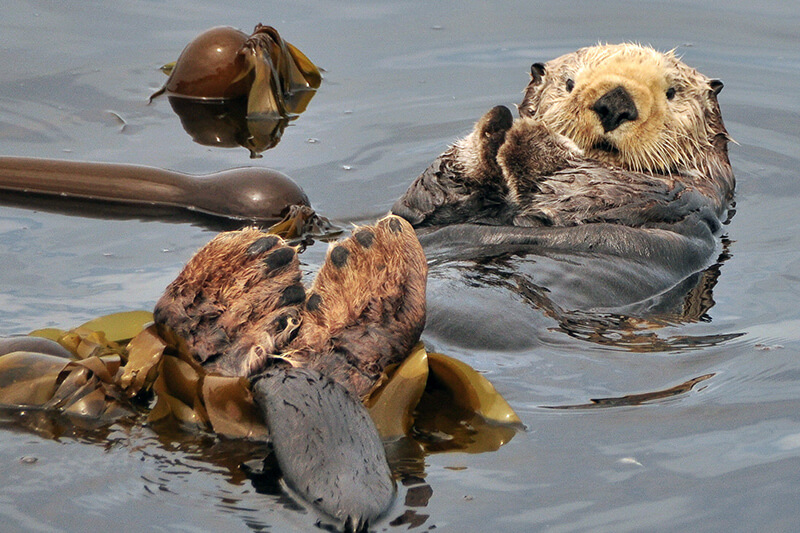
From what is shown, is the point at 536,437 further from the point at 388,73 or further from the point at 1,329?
the point at 388,73

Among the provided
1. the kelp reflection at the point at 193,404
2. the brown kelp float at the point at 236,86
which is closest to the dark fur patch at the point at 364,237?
the kelp reflection at the point at 193,404

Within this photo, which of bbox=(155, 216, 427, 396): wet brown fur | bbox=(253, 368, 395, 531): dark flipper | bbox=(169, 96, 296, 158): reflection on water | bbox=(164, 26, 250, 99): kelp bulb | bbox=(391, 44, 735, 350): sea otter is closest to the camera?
bbox=(253, 368, 395, 531): dark flipper

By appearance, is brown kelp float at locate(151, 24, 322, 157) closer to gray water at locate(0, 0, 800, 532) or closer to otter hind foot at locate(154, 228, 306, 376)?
gray water at locate(0, 0, 800, 532)

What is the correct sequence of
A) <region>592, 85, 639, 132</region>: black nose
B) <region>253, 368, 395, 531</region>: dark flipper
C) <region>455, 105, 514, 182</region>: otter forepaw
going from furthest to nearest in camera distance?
<region>592, 85, 639, 132</region>: black nose < <region>455, 105, 514, 182</region>: otter forepaw < <region>253, 368, 395, 531</region>: dark flipper

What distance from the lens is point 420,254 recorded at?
299 centimetres

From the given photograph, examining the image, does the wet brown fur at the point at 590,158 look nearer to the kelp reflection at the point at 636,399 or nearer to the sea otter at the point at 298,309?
the kelp reflection at the point at 636,399

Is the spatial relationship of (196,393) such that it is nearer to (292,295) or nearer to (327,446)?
(292,295)

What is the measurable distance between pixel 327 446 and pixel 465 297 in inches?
43.9

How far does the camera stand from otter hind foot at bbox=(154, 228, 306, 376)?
2816mm

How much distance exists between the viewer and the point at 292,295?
2906 mm

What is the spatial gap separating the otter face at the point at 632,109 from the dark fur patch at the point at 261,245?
2063mm

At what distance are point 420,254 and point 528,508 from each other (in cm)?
84

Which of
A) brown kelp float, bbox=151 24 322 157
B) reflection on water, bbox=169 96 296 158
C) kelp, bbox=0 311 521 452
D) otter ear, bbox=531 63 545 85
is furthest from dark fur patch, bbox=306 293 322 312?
brown kelp float, bbox=151 24 322 157

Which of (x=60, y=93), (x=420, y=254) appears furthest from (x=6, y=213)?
(x=420, y=254)
